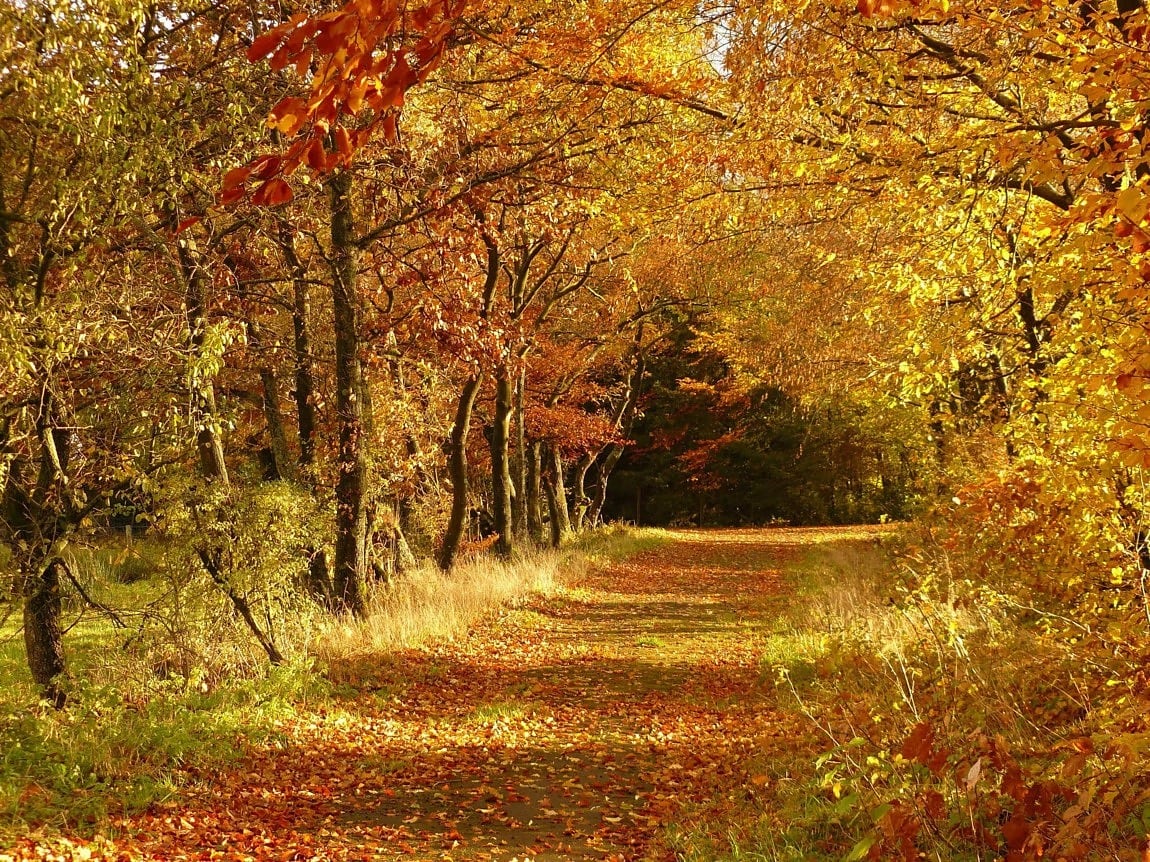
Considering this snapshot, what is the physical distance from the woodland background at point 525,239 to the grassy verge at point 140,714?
0.13 m

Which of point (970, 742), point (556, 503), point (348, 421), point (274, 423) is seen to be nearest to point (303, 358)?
point (348, 421)

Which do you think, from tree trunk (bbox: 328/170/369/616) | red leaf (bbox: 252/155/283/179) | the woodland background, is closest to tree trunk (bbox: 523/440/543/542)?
the woodland background

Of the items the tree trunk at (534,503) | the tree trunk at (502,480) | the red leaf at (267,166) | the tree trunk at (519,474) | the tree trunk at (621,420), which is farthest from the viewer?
the tree trunk at (621,420)

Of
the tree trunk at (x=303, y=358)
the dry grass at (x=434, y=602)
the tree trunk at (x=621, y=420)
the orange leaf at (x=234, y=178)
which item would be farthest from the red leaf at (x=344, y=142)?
the tree trunk at (x=621, y=420)

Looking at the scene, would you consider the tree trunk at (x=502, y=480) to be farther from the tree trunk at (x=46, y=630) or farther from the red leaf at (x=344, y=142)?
the red leaf at (x=344, y=142)

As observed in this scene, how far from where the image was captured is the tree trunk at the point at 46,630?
685cm

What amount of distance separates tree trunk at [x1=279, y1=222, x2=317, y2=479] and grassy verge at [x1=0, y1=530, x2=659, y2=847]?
104 inches

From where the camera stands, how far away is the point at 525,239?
47.4 feet

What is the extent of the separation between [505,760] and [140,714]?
109 inches

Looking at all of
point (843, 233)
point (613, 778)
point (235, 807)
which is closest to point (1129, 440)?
point (613, 778)

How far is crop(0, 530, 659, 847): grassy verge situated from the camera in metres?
5.42

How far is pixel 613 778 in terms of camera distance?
271 inches

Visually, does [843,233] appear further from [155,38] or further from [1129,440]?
[1129,440]

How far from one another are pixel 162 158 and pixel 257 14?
338cm
